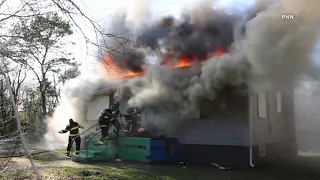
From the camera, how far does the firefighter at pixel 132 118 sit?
42.0 feet

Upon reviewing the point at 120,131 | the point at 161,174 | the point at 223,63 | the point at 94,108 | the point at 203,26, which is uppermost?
the point at 203,26

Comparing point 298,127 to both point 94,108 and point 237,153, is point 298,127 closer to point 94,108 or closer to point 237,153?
point 237,153

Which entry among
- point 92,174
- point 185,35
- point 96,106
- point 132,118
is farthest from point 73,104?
point 92,174

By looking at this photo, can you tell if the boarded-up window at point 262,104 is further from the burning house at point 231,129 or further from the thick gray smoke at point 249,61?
the thick gray smoke at point 249,61

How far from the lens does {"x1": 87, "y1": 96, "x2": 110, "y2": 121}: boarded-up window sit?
15.7m

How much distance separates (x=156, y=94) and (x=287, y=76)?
472cm

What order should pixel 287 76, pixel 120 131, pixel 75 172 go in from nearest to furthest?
1. pixel 75 172
2. pixel 287 76
3. pixel 120 131

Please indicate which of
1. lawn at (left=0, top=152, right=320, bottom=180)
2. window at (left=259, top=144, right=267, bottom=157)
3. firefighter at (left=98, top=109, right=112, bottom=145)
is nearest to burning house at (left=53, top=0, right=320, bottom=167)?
window at (left=259, top=144, right=267, bottom=157)

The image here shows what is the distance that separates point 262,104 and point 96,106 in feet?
27.2

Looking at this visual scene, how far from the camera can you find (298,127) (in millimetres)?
17484

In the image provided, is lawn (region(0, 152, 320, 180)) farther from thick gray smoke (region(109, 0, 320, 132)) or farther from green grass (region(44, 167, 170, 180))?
thick gray smoke (region(109, 0, 320, 132))

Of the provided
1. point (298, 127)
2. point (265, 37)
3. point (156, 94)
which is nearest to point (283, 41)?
point (265, 37)

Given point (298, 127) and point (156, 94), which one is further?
point (298, 127)

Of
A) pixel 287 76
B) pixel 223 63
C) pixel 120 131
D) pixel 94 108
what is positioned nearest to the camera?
pixel 287 76
